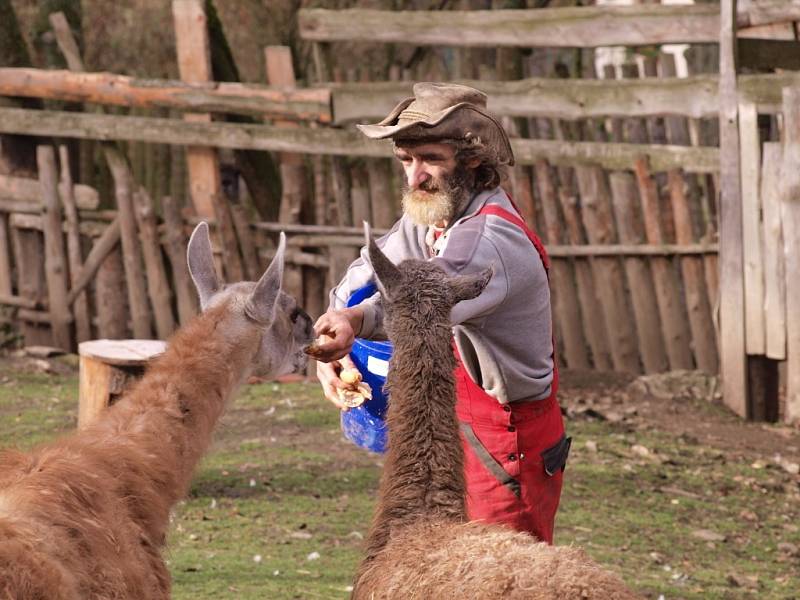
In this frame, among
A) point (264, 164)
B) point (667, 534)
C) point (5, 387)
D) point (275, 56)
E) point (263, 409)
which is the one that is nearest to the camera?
point (667, 534)

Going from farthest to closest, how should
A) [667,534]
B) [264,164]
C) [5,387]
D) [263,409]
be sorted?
[264,164]
[5,387]
[263,409]
[667,534]

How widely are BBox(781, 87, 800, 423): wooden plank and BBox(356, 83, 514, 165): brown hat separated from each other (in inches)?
231

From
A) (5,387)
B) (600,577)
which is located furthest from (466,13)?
(600,577)

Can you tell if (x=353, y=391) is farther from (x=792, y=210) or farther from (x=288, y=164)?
(x=288, y=164)

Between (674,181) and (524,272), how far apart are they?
6.93 metres

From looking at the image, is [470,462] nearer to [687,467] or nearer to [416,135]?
[416,135]

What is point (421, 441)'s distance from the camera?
4.56 metres

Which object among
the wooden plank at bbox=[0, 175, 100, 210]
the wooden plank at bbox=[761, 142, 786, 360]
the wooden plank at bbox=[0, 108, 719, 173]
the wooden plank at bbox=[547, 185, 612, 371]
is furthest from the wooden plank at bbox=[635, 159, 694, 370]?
the wooden plank at bbox=[0, 175, 100, 210]

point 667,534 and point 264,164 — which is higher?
point 264,164

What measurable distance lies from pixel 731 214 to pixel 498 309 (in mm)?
6419

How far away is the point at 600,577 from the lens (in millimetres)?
3914

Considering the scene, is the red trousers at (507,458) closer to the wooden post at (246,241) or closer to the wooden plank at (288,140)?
the wooden plank at (288,140)

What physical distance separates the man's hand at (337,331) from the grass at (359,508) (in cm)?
233

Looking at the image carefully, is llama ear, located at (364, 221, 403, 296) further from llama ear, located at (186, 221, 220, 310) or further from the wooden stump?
the wooden stump
